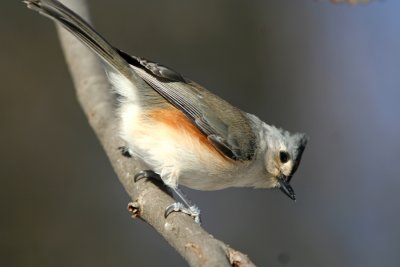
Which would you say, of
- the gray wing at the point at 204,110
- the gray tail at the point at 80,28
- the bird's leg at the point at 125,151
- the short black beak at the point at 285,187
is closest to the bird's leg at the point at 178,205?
the bird's leg at the point at 125,151

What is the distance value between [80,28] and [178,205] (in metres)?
0.93

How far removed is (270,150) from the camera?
4254 mm

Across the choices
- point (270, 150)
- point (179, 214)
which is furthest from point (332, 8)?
point (179, 214)

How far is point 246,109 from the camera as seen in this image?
6473mm

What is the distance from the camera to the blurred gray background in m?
5.79

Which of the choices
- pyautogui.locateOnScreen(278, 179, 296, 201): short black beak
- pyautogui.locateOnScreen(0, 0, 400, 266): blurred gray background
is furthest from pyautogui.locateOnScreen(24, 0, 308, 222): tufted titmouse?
pyautogui.locateOnScreen(0, 0, 400, 266): blurred gray background

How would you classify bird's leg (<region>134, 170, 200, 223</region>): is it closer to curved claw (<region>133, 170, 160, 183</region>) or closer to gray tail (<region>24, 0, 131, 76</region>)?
curved claw (<region>133, 170, 160, 183</region>)

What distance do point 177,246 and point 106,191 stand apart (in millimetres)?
3002

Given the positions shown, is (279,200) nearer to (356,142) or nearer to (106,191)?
(356,142)

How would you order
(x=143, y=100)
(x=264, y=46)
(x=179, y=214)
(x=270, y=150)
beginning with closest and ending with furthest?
1. (x=179, y=214)
2. (x=143, y=100)
3. (x=270, y=150)
4. (x=264, y=46)

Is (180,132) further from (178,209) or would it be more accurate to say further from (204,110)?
(178,209)

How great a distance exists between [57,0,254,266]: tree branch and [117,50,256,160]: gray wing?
104mm

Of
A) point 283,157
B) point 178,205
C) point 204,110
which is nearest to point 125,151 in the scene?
point 204,110

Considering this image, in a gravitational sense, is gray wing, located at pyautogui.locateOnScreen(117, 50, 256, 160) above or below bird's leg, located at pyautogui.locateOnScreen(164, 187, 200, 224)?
above
